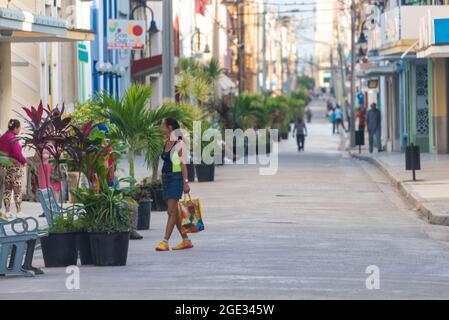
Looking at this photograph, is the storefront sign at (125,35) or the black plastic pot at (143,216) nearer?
the black plastic pot at (143,216)

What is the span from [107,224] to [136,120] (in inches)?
251

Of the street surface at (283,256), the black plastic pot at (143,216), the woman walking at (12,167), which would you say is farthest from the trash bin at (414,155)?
the black plastic pot at (143,216)

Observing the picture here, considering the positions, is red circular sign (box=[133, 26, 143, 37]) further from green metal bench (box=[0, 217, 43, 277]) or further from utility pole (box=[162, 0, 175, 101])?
green metal bench (box=[0, 217, 43, 277])

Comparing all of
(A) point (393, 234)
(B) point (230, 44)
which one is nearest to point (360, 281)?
(A) point (393, 234)

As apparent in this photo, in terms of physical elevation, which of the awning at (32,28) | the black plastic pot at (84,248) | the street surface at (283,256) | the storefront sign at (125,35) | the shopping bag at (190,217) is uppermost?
the storefront sign at (125,35)

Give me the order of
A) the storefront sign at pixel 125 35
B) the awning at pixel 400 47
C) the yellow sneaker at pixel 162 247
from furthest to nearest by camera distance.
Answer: the awning at pixel 400 47
the storefront sign at pixel 125 35
the yellow sneaker at pixel 162 247

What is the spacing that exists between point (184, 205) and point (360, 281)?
4535 mm

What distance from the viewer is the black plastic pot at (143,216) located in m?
21.7

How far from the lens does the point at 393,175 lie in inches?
1394

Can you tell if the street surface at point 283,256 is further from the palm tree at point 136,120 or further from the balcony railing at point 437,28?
the balcony railing at point 437,28

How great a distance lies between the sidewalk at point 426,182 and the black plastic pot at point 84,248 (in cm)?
800

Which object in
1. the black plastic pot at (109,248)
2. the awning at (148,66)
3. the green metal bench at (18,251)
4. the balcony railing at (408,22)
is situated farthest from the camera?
the awning at (148,66)
